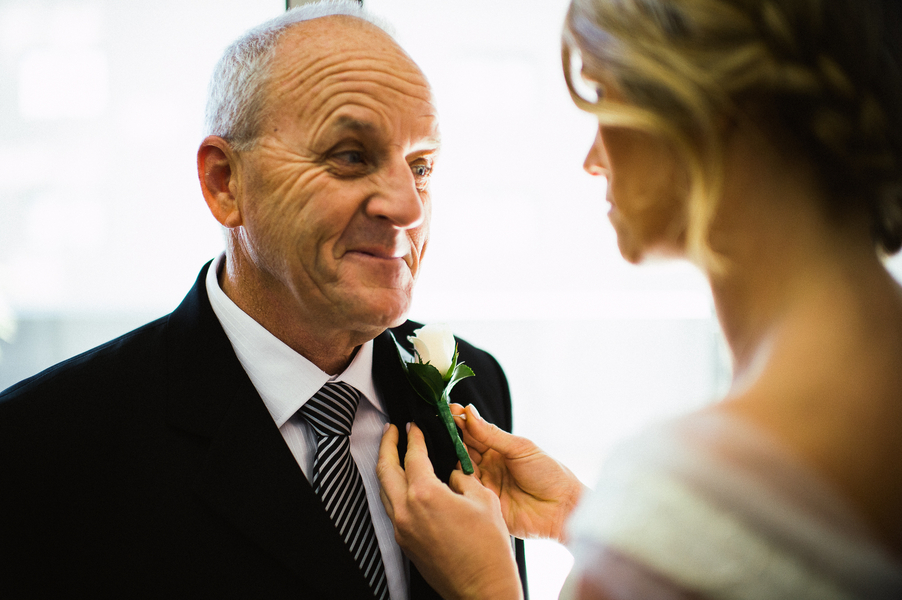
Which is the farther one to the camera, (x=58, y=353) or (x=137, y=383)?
(x=58, y=353)

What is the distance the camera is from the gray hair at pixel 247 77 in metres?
1.36

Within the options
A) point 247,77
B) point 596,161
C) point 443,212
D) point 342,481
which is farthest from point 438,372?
point 443,212

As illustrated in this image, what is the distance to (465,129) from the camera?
2447 millimetres

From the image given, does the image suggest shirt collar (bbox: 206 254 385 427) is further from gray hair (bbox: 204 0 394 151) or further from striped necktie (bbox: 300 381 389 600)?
gray hair (bbox: 204 0 394 151)

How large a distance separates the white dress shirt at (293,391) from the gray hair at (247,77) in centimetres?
39

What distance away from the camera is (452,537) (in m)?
1.15

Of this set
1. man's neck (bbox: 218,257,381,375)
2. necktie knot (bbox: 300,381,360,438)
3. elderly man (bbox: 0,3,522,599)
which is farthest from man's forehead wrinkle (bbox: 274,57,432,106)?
necktie knot (bbox: 300,381,360,438)

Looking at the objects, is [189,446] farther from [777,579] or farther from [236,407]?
[777,579]

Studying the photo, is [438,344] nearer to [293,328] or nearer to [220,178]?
[293,328]

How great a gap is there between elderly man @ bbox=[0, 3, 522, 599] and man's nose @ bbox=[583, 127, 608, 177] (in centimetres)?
44

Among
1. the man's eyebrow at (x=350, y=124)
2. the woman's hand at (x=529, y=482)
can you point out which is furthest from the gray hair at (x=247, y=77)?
the woman's hand at (x=529, y=482)

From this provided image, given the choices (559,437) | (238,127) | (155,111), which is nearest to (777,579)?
(238,127)

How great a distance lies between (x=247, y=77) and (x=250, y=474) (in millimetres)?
891

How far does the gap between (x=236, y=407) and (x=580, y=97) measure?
0.92 m
